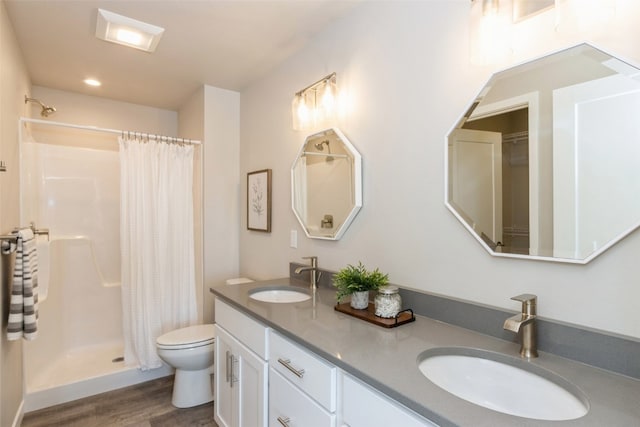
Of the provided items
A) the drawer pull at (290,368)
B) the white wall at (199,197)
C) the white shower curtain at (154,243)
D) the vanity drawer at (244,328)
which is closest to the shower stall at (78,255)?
the white shower curtain at (154,243)

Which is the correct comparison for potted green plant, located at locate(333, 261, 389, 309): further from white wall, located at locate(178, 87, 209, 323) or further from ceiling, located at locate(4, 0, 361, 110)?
white wall, located at locate(178, 87, 209, 323)

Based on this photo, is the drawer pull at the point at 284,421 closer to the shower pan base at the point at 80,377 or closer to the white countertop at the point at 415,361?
the white countertop at the point at 415,361

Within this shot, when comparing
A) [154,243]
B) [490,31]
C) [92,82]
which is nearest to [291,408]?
[490,31]

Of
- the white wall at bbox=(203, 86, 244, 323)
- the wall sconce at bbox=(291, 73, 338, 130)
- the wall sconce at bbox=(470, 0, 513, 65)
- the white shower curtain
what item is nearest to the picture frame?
the white wall at bbox=(203, 86, 244, 323)

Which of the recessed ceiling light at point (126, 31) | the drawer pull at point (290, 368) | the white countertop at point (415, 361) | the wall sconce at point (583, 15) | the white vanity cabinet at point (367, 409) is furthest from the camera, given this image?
the recessed ceiling light at point (126, 31)

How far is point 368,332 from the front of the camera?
1226 millimetres

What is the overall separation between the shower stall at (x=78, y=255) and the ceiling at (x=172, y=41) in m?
0.58

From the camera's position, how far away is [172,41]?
6.98ft

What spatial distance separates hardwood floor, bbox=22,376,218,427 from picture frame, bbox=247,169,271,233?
1305 mm

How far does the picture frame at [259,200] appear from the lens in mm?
2531

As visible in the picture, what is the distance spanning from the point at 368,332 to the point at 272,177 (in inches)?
61.1

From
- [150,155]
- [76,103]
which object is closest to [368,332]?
[150,155]

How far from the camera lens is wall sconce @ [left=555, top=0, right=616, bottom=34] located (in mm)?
934

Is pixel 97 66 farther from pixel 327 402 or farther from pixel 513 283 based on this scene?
pixel 513 283
